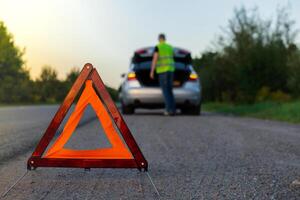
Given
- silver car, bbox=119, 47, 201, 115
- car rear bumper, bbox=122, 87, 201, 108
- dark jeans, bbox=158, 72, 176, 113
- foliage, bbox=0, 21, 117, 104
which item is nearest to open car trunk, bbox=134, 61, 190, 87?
silver car, bbox=119, 47, 201, 115

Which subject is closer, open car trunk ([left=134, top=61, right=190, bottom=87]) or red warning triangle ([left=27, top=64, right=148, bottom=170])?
red warning triangle ([left=27, top=64, right=148, bottom=170])

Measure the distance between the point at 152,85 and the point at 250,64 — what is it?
37.5 feet

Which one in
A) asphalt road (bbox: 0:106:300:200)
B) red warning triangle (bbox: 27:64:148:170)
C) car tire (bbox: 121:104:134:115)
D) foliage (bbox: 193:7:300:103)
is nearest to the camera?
asphalt road (bbox: 0:106:300:200)

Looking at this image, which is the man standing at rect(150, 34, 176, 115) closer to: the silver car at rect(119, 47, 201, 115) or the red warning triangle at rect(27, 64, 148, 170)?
the silver car at rect(119, 47, 201, 115)

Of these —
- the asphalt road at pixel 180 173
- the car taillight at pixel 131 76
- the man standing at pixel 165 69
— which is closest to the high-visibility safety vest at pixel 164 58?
the man standing at pixel 165 69

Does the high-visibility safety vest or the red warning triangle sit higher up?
the high-visibility safety vest

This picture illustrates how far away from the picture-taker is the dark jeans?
15219mm

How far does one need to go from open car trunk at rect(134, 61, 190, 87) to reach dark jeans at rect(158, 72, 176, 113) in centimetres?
50

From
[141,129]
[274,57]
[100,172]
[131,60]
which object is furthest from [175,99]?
[274,57]

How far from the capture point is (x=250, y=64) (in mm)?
26234

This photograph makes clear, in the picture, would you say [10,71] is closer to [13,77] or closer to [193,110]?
[13,77]

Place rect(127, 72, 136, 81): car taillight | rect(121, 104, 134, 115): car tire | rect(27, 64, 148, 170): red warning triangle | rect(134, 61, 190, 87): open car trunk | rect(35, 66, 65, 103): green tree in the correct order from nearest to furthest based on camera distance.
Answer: rect(27, 64, 148, 170): red warning triangle → rect(127, 72, 136, 81): car taillight → rect(134, 61, 190, 87): open car trunk → rect(121, 104, 134, 115): car tire → rect(35, 66, 65, 103): green tree

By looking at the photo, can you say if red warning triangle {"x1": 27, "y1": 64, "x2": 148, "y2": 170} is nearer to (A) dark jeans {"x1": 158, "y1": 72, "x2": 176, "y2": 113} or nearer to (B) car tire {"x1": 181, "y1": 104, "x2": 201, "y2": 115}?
(A) dark jeans {"x1": 158, "y1": 72, "x2": 176, "y2": 113}

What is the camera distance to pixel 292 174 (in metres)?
5.10
